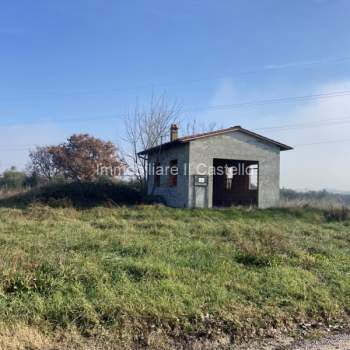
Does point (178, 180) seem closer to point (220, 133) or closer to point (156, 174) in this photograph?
point (220, 133)

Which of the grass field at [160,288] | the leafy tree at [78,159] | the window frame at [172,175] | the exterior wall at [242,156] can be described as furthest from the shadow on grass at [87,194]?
the leafy tree at [78,159]

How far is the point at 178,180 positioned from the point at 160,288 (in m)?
12.8

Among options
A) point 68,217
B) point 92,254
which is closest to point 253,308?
point 92,254

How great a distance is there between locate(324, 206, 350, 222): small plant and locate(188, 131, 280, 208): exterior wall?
2666mm

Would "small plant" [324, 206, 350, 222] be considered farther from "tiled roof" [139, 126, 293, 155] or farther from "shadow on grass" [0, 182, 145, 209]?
"shadow on grass" [0, 182, 145, 209]

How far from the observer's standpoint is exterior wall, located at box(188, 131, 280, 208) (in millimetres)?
16859

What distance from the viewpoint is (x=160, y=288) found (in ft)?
16.7

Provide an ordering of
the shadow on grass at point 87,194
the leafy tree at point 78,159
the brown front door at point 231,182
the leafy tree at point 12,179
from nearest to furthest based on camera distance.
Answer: the shadow on grass at point 87,194 → the brown front door at point 231,182 → the leafy tree at point 12,179 → the leafy tree at point 78,159

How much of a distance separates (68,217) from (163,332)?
31.3 ft

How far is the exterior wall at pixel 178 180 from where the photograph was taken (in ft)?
55.9

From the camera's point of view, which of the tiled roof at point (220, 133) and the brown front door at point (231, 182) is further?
the brown front door at point (231, 182)

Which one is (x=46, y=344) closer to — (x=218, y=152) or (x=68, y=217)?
(x=68, y=217)

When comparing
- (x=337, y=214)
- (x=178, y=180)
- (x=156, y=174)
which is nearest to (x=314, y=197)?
(x=337, y=214)

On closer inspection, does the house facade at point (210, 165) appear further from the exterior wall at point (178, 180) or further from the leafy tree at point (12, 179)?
the leafy tree at point (12, 179)
